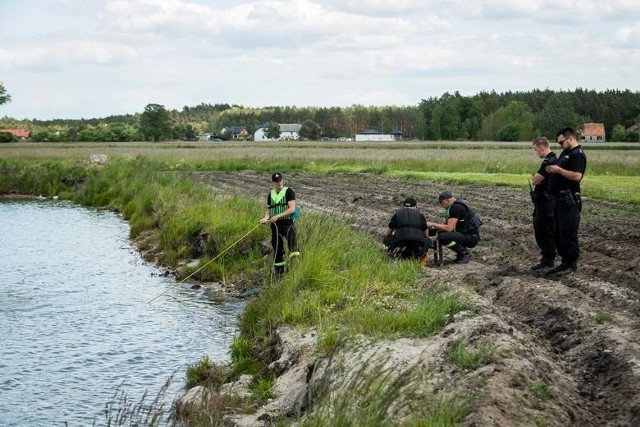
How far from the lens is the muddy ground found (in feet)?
24.4

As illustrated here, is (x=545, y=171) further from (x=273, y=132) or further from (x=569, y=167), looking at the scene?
(x=273, y=132)

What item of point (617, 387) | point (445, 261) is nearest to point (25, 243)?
point (445, 261)

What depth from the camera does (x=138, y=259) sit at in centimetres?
2327

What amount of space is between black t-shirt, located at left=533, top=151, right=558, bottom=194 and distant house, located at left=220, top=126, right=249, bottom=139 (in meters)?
165

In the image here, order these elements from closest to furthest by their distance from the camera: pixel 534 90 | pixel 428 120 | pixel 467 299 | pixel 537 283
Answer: pixel 467 299
pixel 537 283
pixel 428 120
pixel 534 90

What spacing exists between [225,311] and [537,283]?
242 inches

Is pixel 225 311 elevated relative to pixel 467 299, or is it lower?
lower

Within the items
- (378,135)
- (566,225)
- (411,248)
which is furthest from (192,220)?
(378,135)

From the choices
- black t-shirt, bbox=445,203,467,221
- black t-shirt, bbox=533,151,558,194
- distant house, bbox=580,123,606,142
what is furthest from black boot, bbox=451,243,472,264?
distant house, bbox=580,123,606,142

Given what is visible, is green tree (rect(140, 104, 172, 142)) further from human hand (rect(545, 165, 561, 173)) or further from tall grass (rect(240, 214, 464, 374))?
human hand (rect(545, 165, 561, 173))

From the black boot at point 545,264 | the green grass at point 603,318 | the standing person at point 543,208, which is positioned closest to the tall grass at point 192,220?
the black boot at point 545,264

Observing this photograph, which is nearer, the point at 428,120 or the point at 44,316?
the point at 44,316

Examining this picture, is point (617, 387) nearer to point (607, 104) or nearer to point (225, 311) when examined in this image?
point (225, 311)

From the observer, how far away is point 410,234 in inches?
577
